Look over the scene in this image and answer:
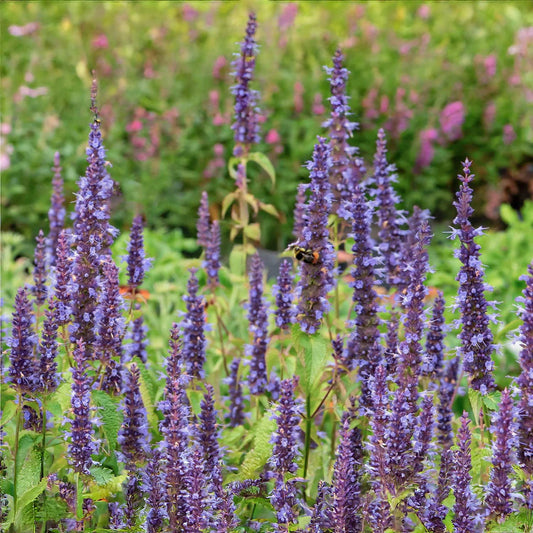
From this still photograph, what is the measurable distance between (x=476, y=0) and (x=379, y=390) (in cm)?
1043

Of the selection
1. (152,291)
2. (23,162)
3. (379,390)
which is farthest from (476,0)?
(379,390)

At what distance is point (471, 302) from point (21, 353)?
1280mm

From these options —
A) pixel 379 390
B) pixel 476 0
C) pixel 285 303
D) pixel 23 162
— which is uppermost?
pixel 476 0

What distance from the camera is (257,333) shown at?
11.2 feet

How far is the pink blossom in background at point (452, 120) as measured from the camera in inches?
341

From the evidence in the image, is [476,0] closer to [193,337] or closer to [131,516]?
[193,337]

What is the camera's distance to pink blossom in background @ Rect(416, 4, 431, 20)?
1070cm

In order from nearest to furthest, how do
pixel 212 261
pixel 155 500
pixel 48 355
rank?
1. pixel 155 500
2. pixel 48 355
3. pixel 212 261

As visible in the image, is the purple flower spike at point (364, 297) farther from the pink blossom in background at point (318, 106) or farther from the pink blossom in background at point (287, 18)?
the pink blossom in background at point (287, 18)

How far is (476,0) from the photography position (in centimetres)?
1175

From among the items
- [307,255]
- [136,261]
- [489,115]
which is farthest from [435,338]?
[489,115]

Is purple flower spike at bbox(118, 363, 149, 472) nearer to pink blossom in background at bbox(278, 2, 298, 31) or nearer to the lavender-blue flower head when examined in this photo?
the lavender-blue flower head

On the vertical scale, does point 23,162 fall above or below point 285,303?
above

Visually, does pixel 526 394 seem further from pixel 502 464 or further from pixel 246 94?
pixel 246 94
